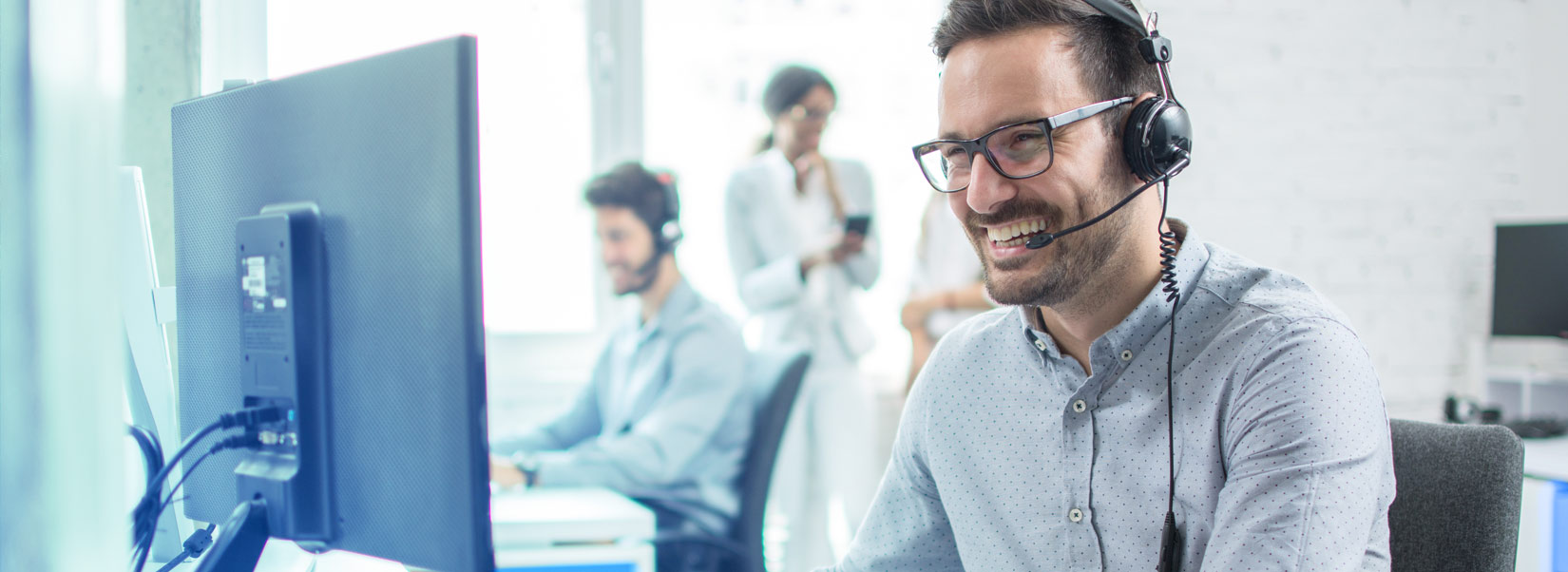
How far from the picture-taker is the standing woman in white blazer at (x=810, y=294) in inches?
105

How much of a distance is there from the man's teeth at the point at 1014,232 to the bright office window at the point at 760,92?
2.11m

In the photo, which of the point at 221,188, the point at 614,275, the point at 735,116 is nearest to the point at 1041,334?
the point at 221,188

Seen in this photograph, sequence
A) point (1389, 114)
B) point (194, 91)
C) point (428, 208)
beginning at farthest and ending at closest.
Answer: point (1389, 114)
point (194, 91)
point (428, 208)

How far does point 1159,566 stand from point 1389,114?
3.26 metres

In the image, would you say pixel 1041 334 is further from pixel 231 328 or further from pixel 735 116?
pixel 735 116

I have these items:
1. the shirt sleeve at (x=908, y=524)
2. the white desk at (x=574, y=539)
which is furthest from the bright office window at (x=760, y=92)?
the shirt sleeve at (x=908, y=524)

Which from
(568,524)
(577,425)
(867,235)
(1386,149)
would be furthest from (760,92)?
(1386,149)

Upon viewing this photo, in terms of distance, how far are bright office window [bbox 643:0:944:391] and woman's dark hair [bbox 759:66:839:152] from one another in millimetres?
407

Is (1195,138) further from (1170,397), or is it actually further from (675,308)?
(1170,397)

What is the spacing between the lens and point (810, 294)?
2732mm

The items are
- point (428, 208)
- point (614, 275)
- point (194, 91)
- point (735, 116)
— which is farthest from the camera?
point (735, 116)

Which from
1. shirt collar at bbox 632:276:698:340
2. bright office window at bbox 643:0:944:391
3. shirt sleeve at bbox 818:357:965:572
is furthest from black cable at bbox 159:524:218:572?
bright office window at bbox 643:0:944:391

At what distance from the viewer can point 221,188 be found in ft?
2.54

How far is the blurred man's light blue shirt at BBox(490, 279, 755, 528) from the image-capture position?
6.33ft
